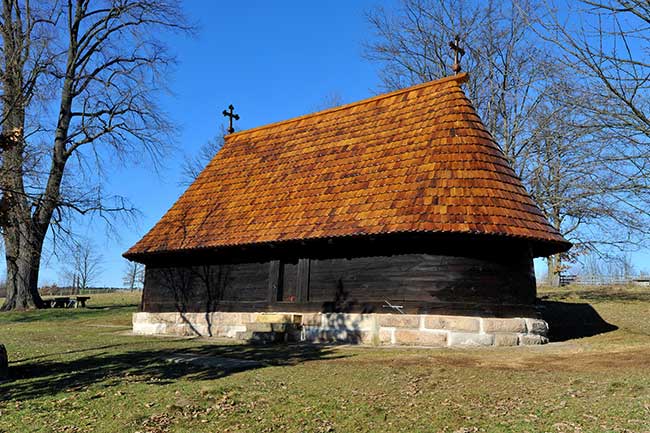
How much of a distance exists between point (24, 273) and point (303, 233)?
1726 cm

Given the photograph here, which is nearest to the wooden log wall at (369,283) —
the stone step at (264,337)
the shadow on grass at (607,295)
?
the stone step at (264,337)

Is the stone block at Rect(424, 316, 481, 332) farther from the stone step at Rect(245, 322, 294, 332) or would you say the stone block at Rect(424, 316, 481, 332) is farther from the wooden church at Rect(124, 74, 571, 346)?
the stone step at Rect(245, 322, 294, 332)

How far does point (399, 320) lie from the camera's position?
12.4m

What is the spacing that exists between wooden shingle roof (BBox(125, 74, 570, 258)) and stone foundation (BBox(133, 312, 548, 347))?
6.28 ft

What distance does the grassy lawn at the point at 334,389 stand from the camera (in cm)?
620

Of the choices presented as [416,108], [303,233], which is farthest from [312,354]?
[416,108]

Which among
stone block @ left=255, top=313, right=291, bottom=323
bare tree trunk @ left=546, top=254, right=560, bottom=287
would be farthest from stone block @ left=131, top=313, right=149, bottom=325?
bare tree trunk @ left=546, top=254, right=560, bottom=287

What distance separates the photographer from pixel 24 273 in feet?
81.9

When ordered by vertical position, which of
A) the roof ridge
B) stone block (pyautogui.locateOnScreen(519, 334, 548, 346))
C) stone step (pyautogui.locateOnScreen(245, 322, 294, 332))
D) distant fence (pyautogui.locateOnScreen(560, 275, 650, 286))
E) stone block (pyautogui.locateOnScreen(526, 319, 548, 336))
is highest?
the roof ridge

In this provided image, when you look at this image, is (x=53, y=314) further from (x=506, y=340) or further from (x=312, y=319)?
(x=506, y=340)

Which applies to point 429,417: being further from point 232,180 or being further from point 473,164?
point 232,180

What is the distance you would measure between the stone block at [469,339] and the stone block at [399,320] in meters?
0.78

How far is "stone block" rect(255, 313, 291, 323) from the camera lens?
13695mm

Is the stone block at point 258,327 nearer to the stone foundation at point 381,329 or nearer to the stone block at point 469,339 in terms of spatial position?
the stone foundation at point 381,329
